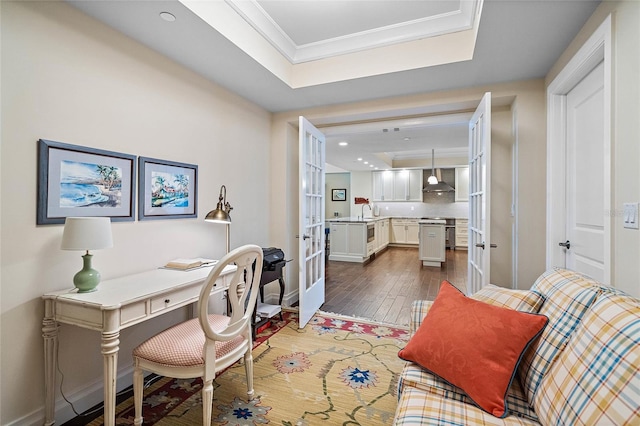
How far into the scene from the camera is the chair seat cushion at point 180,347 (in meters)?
1.48

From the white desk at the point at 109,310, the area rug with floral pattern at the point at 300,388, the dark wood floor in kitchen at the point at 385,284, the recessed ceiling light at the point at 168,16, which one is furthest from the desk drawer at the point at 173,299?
the dark wood floor in kitchen at the point at 385,284

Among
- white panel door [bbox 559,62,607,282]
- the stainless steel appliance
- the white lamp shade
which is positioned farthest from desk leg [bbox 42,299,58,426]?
the stainless steel appliance

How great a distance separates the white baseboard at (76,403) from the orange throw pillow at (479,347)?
1881 millimetres

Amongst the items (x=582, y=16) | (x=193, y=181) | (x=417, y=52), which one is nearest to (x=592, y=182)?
(x=582, y=16)

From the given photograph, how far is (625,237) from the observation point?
4.78 ft

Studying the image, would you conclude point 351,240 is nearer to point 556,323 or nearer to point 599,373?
point 556,323

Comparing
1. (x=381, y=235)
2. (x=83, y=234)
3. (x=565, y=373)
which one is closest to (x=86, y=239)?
(x=83, y=234)

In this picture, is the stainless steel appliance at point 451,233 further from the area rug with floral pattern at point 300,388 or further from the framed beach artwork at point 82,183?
the framed beach artwork at point 82,183

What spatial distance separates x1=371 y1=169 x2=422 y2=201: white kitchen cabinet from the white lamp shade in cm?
797

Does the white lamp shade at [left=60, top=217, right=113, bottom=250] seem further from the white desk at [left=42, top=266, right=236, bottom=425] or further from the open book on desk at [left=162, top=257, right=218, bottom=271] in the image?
the open book on desk at [left=162, top=257, right=218, bottom=271]

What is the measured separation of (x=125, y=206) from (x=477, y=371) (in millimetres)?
2205

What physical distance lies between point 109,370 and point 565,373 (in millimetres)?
1914

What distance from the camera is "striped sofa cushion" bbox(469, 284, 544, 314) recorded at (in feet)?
4.29

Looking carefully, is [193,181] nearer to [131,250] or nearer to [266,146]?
[131,250]
